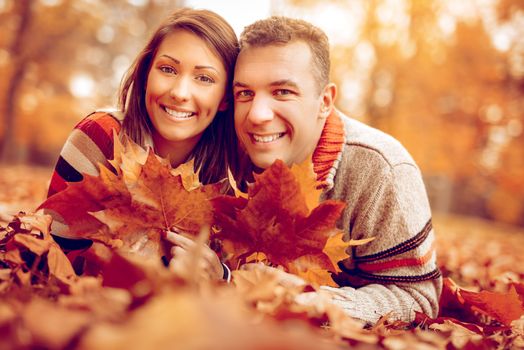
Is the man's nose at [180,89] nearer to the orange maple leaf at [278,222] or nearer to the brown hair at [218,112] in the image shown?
the brown hair at [218,112]

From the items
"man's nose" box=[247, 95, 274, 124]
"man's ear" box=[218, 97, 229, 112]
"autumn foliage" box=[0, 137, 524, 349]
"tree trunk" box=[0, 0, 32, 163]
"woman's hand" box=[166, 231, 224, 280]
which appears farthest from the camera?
"tree trunk" box=[0, 0, 32, 163]

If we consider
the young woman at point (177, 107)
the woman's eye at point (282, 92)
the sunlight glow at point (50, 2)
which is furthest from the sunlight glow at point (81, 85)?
the woman's eye at point (282, 92)

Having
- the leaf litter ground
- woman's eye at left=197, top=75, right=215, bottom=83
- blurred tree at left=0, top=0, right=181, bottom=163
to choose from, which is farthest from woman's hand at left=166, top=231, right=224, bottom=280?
blurred tree at left=0, top=0, right=181, bottom=163

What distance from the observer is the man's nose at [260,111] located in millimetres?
1984

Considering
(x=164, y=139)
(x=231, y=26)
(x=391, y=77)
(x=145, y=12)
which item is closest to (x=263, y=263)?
(x=164, y=139)

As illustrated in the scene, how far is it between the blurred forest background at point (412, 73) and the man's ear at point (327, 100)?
338 inches

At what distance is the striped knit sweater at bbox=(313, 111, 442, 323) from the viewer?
6.17 ft

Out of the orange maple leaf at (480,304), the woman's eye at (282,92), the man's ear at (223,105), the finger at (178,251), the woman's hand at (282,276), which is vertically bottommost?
the orange maple leaf at (480,304)

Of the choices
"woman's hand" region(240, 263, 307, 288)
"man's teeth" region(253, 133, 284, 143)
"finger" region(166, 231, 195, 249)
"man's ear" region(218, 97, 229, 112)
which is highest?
Answer: "man's ear" region(218, 97, 229, 112)

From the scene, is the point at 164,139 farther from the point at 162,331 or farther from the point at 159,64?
the point at 162,331

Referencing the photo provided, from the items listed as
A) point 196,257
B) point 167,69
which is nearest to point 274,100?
point 167,69

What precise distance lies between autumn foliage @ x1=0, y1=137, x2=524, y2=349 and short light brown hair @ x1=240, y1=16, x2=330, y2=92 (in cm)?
78

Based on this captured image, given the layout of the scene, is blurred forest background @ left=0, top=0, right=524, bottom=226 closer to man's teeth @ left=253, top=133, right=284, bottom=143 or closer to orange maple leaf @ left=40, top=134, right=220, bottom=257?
man's teeth @ left=253, top=133, right=284, bottom=143

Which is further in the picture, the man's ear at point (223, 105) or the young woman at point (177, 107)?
the man's ear at point (223, 105)
